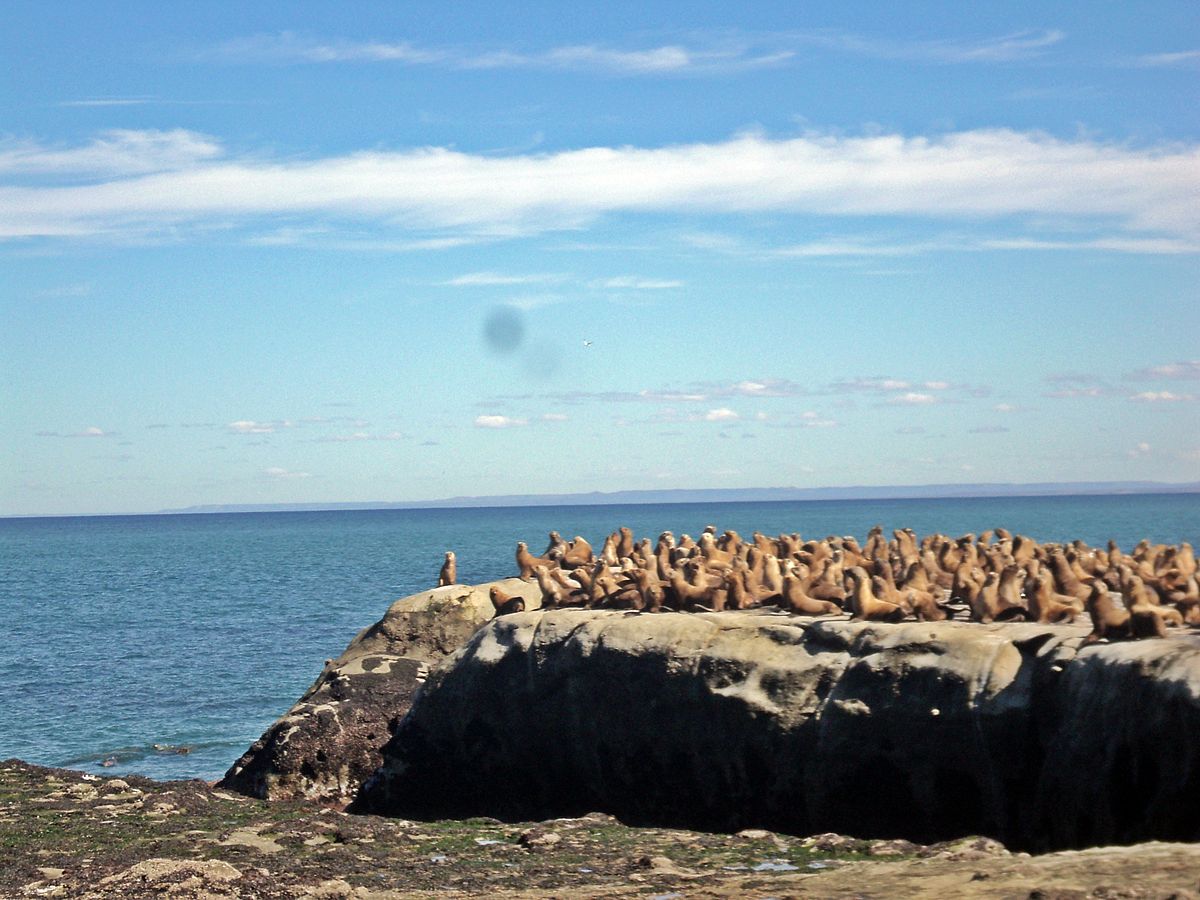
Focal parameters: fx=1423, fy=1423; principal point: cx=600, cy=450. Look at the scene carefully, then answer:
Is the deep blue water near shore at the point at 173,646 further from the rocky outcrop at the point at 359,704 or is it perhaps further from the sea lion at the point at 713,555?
the sea lion at the point at 713,555

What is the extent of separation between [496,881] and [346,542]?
5065 inches

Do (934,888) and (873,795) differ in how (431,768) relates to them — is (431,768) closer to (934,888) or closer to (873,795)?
(873,795)

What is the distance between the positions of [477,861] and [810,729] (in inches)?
155

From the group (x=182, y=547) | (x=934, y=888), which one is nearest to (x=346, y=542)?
(x=182, y=547)

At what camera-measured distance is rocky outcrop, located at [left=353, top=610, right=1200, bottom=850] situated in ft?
44.0

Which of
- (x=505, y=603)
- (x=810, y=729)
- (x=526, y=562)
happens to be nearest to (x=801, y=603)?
(x=810, y=729)

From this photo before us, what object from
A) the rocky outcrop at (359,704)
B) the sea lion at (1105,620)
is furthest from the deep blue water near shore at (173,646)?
the sea lion at (1105,620)

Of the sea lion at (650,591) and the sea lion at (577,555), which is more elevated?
the sea lion at (577,555)

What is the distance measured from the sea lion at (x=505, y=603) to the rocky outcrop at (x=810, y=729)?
1656 millimetres

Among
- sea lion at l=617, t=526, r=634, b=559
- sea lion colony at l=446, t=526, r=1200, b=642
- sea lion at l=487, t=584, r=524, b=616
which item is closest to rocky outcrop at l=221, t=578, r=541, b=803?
sea lion at l=487, t=584, r=524, b=616

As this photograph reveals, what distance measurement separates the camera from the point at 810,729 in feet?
51.7

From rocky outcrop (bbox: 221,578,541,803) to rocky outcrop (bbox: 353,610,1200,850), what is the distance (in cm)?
90

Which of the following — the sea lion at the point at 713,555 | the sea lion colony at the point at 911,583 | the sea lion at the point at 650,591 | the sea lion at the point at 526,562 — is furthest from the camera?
the sea lion at the point at 526,562

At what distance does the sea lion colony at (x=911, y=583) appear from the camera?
50.2ft
